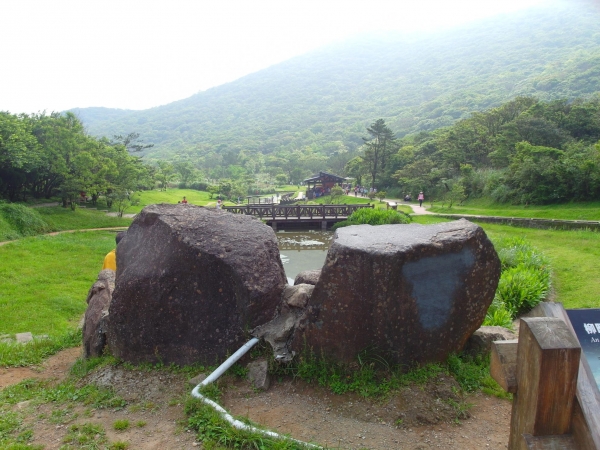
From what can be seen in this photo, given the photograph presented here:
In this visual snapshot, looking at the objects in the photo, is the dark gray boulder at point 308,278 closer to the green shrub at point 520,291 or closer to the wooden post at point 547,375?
the wooden post at point 547,375

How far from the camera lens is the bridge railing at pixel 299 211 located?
32.7 m

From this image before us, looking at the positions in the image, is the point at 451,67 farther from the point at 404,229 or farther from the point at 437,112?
the point at 404,229

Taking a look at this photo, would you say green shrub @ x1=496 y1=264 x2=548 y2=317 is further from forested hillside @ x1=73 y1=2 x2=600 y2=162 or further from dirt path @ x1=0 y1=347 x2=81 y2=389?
forested hillside @ x1=73 y1=2 x2=600 y2=162

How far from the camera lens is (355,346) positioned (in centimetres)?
474

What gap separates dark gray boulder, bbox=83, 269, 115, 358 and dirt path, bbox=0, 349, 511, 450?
4.14ft

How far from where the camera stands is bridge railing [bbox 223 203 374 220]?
32719 mm

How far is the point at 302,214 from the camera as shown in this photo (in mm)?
33094

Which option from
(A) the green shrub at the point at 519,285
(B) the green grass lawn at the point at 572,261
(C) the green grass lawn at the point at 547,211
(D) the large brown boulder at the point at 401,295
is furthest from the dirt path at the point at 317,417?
(C) the green grass lawn at the point at 547,211

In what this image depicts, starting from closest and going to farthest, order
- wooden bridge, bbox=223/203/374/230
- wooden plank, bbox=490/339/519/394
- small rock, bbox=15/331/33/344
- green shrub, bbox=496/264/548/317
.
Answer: wooden plank, bbox=490/339/519/394
small rock, bbox=15/331/33/344
green shrub, bbox=496/264/548/317
wooden bridge, bbox=223/203/374/230

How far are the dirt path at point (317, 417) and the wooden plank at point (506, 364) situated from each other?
5.16ft

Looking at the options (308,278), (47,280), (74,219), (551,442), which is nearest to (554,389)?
(551,442)

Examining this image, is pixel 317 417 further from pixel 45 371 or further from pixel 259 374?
pixel 45 371

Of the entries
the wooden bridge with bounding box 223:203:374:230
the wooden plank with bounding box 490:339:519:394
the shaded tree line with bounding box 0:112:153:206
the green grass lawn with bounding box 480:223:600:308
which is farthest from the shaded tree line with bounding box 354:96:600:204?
the shaded tree line with bounding box 0:112:153:206

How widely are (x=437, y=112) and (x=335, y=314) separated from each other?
113 metres
